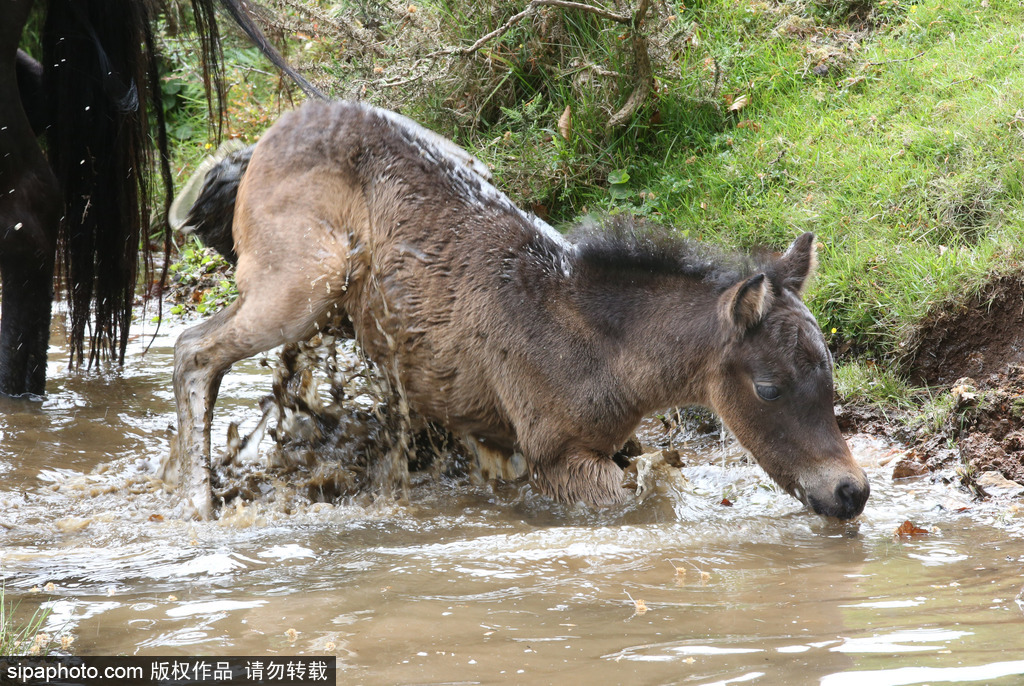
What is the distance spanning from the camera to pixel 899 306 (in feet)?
16.7

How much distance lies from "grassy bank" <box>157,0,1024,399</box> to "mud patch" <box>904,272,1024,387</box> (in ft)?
0.58

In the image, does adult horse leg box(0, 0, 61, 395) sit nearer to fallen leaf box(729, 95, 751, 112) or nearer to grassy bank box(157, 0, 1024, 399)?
grassy bank box(157, 0, 1024, 399)

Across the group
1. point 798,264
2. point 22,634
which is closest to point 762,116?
point 798,264

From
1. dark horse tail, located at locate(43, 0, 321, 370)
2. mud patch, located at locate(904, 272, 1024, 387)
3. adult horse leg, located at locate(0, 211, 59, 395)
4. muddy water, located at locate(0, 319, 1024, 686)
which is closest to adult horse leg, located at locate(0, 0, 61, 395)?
adult horse leg, located at locate(0, 211, 59, 395)

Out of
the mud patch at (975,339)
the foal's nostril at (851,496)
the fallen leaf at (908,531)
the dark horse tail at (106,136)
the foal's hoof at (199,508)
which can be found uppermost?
the dark horse tail at (106,136)

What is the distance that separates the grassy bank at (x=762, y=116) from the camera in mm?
5387

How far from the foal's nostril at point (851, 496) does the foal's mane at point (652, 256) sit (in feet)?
3.31

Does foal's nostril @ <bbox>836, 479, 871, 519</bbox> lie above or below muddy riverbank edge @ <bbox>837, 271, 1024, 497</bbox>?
below

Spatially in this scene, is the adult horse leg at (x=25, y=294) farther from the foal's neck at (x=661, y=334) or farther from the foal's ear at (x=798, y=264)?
the foal's ear at (x=798, y=264)

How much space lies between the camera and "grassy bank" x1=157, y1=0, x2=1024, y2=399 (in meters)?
5.39

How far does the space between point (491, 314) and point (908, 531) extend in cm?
196

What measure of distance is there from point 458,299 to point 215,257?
4.25 meters

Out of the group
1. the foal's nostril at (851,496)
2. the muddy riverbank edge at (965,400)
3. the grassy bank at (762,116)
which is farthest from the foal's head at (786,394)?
the grassy bank at (762,116)

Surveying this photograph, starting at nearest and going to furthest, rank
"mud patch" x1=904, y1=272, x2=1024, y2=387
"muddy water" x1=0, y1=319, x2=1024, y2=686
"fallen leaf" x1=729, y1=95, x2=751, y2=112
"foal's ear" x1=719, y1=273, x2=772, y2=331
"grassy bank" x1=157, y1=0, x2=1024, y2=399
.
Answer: "muddy water" x1=0, y1=319, x2=1024, y2=686, "foal's ear" x1=719, y1=273, x2=772, y2=331, "mud patch" x1=904, y1=272, x2=1024, y2=387, "grassy bank" x1=157, y1=0, x2=1024, y2=399, "fallen leaf" x1=729, y1=95, x2=751, y2=112
